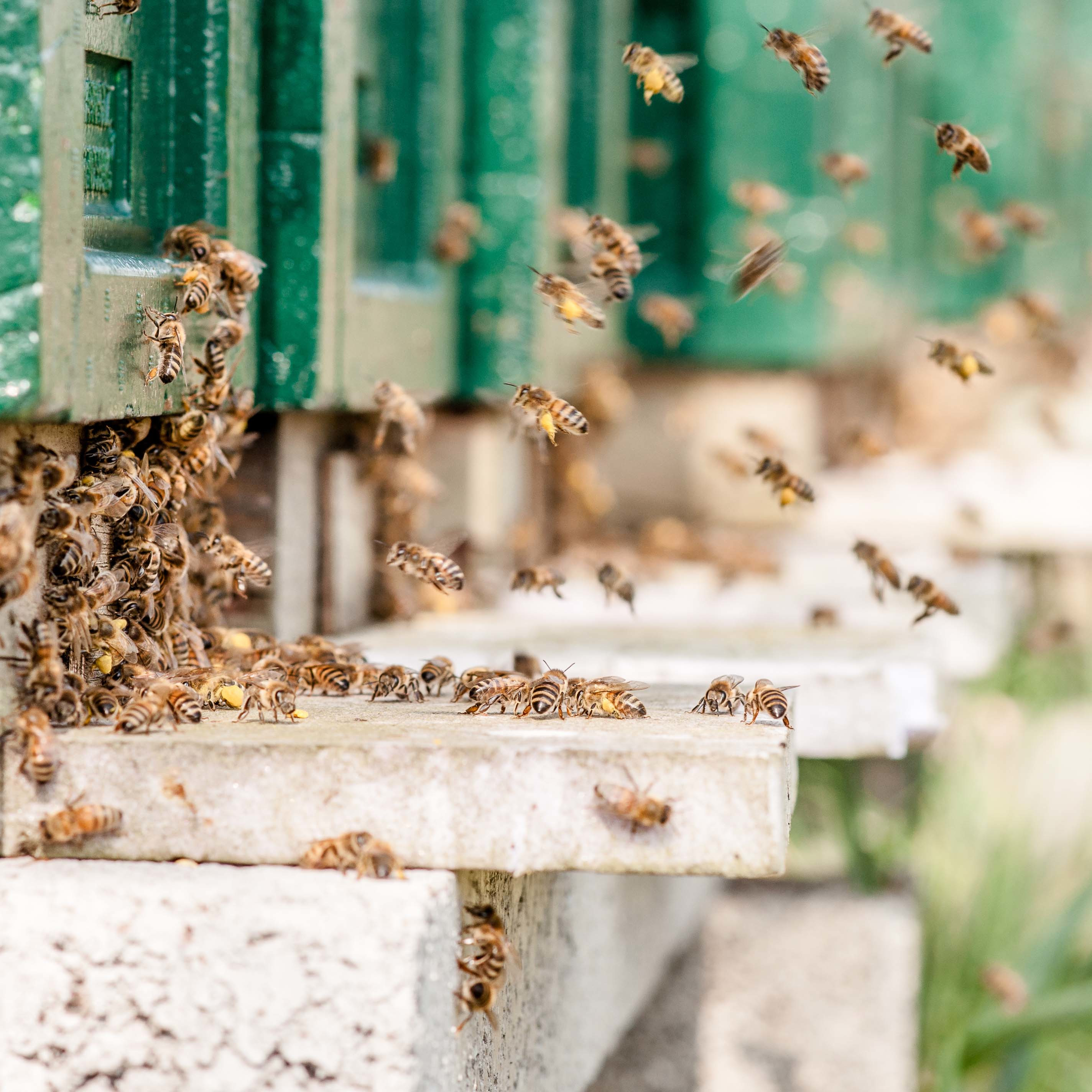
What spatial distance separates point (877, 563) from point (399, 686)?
1.93 meters

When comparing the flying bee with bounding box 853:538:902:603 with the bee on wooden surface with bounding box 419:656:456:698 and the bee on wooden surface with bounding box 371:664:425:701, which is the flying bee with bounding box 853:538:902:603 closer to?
the bee on wooden surface with bounding box 419:656:456:698

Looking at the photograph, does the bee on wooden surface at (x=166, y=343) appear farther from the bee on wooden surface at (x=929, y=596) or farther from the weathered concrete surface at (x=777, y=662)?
the bee on wooden surface at (x=929, y=596)

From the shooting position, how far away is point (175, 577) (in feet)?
10.4

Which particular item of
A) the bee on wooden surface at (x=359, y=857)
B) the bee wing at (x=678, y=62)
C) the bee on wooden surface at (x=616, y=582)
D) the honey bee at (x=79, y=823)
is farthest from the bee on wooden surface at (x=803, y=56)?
the honey bee at (x=79, y=823)

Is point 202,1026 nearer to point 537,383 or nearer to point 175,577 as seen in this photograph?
point 175,577

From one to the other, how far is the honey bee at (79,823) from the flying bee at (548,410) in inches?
46.7

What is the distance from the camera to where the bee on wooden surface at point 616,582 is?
4.83 meters

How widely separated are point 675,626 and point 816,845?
101 inches

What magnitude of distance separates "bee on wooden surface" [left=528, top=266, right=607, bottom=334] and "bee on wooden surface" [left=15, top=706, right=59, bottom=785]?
1567 mm

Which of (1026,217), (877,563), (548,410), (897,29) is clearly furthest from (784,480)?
(1026,217)

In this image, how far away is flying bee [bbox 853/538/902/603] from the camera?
474cm

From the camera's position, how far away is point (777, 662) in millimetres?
3818

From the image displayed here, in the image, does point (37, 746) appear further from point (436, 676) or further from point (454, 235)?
point (454, 235)

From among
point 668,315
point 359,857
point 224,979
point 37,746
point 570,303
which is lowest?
point 224,979
